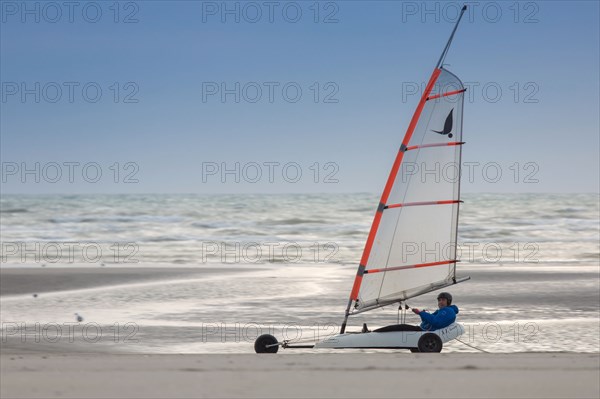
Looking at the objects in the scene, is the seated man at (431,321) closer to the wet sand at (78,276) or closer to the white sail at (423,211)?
the white sail at (423,211)

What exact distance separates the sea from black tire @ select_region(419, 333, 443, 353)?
1.17 meters

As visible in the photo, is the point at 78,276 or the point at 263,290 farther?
the point at 78,276

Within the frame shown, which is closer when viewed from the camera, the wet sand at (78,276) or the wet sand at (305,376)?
the wet sand at (305,376)

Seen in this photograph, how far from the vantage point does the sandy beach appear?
816 cm

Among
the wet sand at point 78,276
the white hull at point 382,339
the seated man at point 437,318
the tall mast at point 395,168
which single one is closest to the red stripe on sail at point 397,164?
the tall mast at point 395,168

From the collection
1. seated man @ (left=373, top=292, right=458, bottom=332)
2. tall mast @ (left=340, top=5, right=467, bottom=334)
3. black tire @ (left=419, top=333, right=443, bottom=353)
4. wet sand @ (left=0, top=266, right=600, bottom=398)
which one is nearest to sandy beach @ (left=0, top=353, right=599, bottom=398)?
wet sand @ (left=0, top=266, right=600, bottom=398)

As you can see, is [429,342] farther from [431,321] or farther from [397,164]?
[397,164]

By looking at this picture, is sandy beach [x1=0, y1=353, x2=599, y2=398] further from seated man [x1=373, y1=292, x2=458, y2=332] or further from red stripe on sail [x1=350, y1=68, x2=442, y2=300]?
red stripe on sail [x1=350, y1=68, x2=442, y2=300]

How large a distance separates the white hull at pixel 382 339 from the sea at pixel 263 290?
38 cm

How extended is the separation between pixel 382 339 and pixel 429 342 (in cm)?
64

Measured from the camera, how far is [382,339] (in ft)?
39.4

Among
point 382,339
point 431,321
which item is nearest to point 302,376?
point 382,339

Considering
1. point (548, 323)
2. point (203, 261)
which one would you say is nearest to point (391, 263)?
point (548, 323)

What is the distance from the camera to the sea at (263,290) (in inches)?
566
